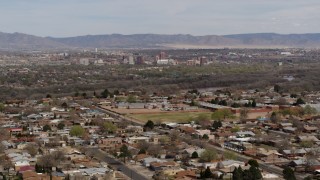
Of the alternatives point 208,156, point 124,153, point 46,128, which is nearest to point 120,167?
point 124,153

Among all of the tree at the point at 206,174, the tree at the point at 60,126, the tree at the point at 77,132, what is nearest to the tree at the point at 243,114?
the tree at the point at 77,132

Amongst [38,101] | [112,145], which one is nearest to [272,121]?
[112,145]

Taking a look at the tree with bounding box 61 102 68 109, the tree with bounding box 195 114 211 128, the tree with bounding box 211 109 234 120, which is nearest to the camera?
the tree with bounding box 195 114 211 128

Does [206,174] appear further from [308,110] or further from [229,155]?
[308,110]

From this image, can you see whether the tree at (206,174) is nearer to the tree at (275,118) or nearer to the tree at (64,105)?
the tree at (275,118)

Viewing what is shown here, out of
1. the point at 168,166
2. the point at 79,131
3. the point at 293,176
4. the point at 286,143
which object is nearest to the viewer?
the point at 293,176

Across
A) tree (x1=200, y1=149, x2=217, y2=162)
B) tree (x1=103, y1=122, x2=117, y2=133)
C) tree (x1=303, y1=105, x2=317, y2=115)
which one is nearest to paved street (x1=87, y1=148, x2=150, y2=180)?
tree (x1=200, y1=149, x2=217, y2=162)

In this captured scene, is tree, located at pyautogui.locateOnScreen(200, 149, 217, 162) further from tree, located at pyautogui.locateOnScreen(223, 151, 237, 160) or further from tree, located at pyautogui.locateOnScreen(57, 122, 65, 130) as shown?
tree, located at pyautogui.locateOnScreen(57, 122, 65, 130)

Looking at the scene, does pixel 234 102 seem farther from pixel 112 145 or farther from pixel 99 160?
pixel 99 160
